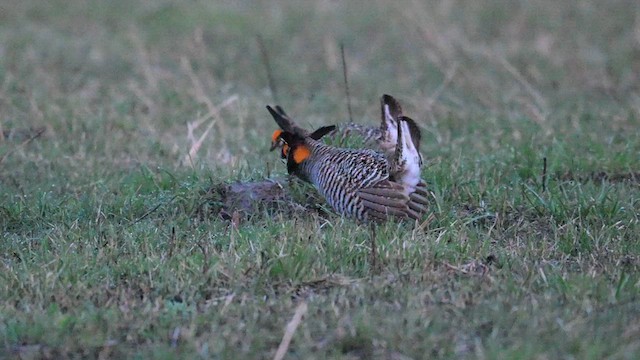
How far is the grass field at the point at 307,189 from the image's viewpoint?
3.78 metres

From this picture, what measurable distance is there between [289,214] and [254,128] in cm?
228

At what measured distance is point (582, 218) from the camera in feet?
17.2

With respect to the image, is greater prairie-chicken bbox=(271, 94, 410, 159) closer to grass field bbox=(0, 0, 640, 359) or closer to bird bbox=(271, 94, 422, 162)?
bird bbox=(271, 94, 422, 162)

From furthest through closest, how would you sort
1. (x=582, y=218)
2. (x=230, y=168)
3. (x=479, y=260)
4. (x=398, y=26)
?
(x=398, y=26) → (x=230, y=168) → (x=582, y=218) → (x=479, y=260)

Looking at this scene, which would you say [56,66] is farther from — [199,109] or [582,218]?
[582,218]

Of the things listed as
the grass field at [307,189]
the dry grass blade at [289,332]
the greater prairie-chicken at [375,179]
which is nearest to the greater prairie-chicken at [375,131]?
the grass field at [307,189]

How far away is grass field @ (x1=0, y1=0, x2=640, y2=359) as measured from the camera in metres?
3.78

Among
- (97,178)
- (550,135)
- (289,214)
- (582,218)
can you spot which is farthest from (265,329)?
(550,135)

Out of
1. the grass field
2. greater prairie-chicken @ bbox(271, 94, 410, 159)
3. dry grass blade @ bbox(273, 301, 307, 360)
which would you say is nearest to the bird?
greater prairie-chicken @ bbox(271, 94, 410, 159)

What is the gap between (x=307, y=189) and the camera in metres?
5.66

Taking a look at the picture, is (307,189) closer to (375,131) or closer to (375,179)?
(375,179)

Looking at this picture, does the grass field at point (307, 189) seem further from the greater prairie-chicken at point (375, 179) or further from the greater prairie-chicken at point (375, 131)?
the greater prairie-chicken at point (375, 131)

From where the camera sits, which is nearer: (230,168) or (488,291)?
(488,291)

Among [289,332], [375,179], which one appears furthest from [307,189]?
[289,332]
